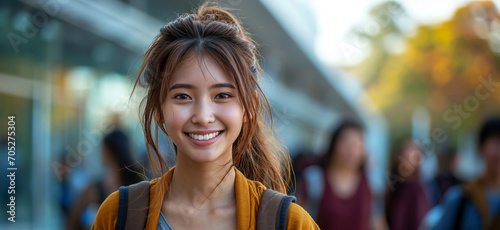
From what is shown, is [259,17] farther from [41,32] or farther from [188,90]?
[188,90]

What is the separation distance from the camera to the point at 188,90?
207 cm

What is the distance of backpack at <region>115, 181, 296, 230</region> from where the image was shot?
200cm

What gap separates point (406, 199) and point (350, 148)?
5.61ft

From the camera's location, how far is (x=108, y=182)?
16.6 ft

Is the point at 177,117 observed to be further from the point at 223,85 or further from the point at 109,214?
the point at 109,214

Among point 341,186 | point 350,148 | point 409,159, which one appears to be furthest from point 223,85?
point 409,159

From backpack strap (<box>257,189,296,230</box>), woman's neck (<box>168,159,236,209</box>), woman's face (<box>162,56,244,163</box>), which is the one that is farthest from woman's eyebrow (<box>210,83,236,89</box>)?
backpack strap (<box>257,189,296,230</box>)

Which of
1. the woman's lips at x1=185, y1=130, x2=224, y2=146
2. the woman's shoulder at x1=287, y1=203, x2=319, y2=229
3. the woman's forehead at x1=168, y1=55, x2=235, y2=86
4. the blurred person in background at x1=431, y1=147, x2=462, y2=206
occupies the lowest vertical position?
the blurred person in background at x1=431, y1=147, x2=462, y2=206

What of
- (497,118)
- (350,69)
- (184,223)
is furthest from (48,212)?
(350,69)

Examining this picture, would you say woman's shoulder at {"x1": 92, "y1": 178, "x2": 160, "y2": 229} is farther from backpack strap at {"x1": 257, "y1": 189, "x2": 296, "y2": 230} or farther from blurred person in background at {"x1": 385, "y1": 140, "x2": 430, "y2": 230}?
blurred person in background at {"x1": 385, "y1": 140, "x2": 430, "y2": 230}

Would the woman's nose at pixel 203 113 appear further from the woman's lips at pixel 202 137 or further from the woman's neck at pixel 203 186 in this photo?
the woman's neck at pixel 203 186

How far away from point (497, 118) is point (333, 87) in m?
20.6

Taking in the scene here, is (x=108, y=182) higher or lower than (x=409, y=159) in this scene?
higher

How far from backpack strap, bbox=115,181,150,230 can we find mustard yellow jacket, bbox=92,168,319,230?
0.07 feet
